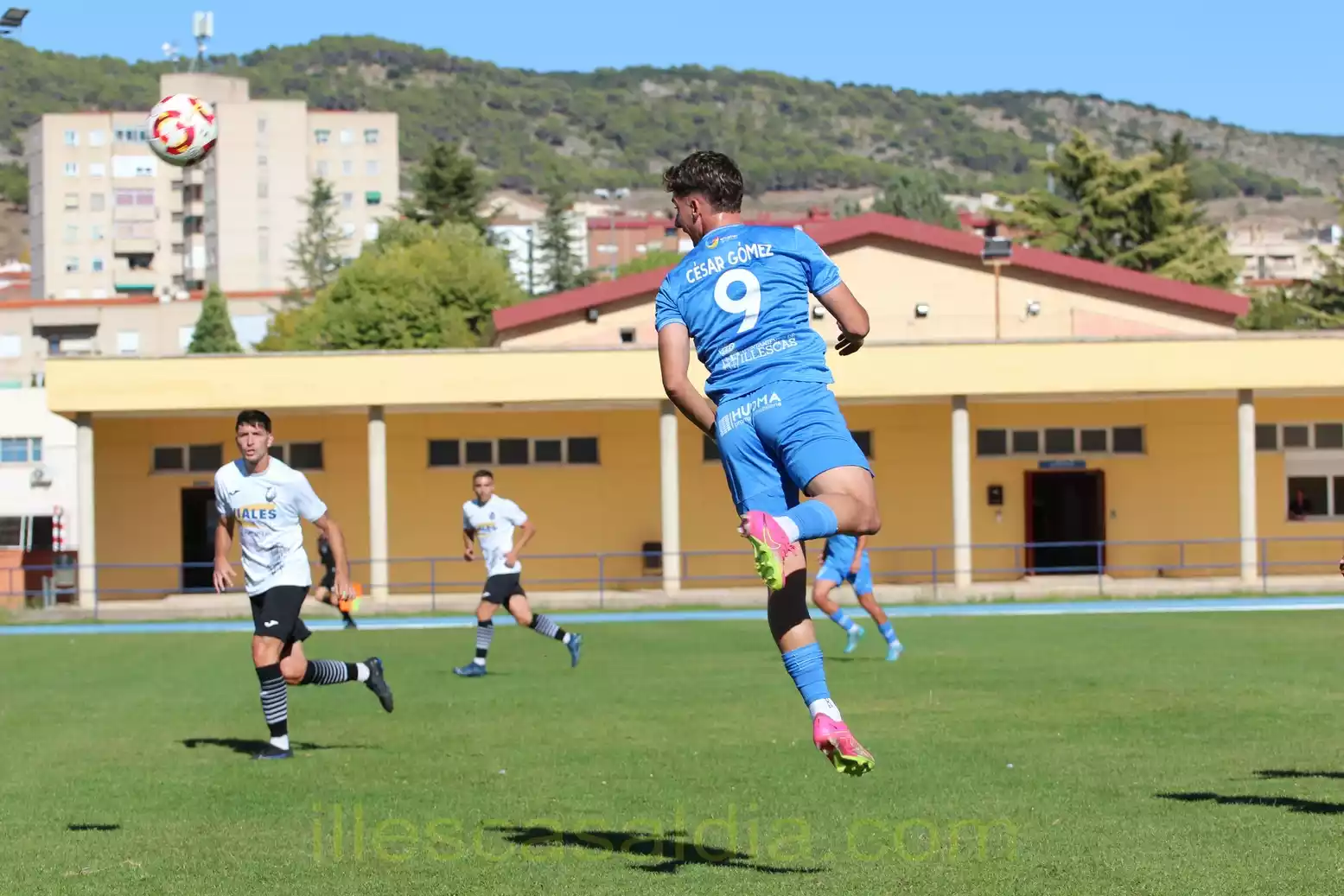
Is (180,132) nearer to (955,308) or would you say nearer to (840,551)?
(840,551)

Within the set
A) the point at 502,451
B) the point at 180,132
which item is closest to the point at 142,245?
the point at 502,451

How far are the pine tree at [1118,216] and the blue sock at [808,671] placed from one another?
75549 millimetres

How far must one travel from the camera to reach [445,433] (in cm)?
4272

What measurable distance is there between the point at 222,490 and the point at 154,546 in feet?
109

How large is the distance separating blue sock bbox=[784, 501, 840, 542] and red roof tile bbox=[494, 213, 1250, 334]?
3764 centimetres

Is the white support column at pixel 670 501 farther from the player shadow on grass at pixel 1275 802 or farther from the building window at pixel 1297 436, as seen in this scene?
the player shadow on grass at pixel 1275 802

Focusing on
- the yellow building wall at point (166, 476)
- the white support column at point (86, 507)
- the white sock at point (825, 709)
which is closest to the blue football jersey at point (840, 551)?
the white sock at point (825, 709)

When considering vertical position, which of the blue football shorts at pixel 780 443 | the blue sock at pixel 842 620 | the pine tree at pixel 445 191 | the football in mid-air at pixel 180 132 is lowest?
the blue sock at pixel 842 620

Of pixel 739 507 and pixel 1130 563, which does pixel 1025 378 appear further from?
pixel 739 507

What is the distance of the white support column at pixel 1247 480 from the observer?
37938 mm

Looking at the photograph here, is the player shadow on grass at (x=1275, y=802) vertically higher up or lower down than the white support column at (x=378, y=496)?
lower down

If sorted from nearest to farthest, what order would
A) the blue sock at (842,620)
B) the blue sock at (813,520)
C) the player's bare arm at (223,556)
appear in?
1. the blue sock at (813,520)
2. the player's bare arm at (223,556)
3. the blue sock at (842,620)

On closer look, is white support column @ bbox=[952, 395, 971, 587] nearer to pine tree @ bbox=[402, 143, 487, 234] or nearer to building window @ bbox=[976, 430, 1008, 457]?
building window @ bbox=[976, 430, 1008, 457]

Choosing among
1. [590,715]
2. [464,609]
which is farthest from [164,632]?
[590,715]
